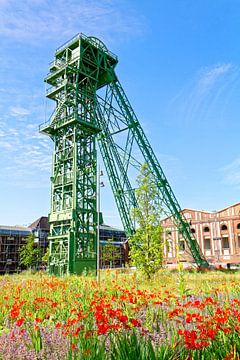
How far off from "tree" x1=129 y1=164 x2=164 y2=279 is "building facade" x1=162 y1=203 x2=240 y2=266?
101 feet

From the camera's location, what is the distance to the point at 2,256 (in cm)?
5506

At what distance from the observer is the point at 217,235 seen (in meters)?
50.2

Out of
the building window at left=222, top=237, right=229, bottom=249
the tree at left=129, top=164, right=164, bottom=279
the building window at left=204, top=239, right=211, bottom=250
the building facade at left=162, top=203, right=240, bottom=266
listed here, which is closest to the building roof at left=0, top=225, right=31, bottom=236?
the building facade at left=162, top=203, right=240, bottom=266

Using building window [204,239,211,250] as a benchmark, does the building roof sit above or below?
above

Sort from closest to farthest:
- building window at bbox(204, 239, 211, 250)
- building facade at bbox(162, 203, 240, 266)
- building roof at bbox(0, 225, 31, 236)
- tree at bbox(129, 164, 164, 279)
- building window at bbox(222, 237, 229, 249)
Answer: tree at bbox(129, 164, 164, 279), building facade at bbox(162, 203, 240, 266), building window at bbox(222, 237, 229, 249), building window at bbox(204, 239, 211, 250), building roof at bbox(0, 225, 31, 236)

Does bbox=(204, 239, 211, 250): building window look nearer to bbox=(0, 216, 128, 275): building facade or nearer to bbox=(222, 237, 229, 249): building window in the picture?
bbox=(222, 237, 229, 249): building window

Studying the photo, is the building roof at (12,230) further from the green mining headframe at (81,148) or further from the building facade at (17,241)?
the green mining headframe at (81,148)

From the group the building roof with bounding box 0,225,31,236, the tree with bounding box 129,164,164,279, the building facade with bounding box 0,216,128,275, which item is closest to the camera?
the tree with bounding box 129,164,164,279

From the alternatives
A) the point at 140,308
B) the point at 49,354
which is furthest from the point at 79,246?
the point at 49,354

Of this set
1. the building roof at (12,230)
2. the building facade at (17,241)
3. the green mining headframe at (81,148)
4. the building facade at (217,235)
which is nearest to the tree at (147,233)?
the green mining headframe at (81,148)

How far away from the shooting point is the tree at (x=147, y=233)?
16.0 meters

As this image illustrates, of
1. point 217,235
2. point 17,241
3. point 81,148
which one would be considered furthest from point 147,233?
point 17,241

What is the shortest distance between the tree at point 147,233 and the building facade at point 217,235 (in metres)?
30.8

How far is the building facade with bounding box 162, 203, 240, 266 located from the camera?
47.8 m
